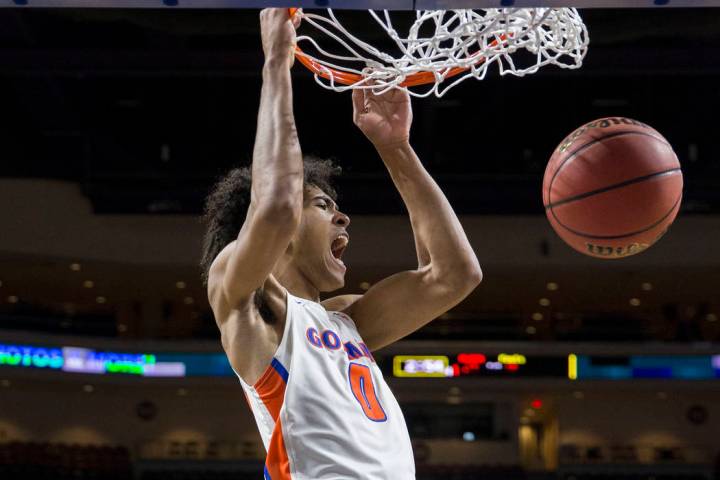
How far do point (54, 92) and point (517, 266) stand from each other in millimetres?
7254

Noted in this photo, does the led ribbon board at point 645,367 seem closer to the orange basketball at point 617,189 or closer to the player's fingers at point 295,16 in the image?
the orange basketball at point 617,189

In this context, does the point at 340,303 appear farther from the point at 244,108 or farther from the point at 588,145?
the point at 244,108

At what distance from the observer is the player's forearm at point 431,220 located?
9.37 ft

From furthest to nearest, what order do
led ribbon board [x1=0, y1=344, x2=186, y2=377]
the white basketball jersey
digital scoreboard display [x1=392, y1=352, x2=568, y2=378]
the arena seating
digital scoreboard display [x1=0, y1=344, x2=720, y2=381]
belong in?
1. digital scoreboard display [x1=392, y1=352, x2=568, y2=378]
2. digital scoreboard display [x1=0, y1=344, x2=720, y2=381]
3. led ribbon board [x1=0, y1=344, x2=186, y2=377]
4. the arena seating
5. the white basketball jersey

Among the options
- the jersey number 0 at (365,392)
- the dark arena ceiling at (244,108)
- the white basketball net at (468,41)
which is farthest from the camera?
the dark arena ceiling at (244,108)

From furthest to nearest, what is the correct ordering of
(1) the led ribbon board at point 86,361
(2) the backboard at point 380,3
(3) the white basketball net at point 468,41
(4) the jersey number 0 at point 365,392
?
(1) the led ribbon board at point 86,361, (3) the white basketball net at point 468,41, (4) the jersey number 0 at point 365,392, (2) the backboard at point 380,3

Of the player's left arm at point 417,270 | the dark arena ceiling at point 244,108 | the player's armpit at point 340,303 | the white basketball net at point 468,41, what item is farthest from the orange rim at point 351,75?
the dark arena ceiling at point 244,108

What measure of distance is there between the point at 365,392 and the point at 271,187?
1.92ft

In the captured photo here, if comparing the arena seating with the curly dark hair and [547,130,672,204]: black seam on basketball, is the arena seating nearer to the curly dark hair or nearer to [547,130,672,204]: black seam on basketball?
the curly dark hair

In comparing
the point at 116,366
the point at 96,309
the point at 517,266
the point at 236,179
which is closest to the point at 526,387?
the point at 517,266


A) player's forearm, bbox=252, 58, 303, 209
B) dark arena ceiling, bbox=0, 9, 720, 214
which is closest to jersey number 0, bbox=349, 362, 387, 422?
player's forearm, bbox=252, 58, 303, 209

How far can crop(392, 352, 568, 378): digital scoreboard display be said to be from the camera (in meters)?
17.1

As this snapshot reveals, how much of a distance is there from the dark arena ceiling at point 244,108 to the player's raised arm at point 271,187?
5.16 metres

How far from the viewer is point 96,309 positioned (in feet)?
65.5
